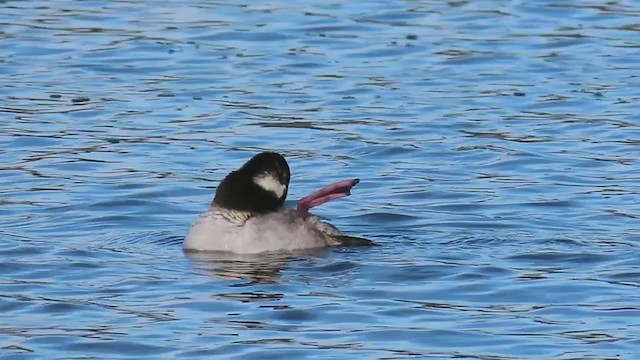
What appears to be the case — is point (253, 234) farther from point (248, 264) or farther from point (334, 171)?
point (334, 171)

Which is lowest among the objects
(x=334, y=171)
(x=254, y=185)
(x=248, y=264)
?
(x=334, y=171)

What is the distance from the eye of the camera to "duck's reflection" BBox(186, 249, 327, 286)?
1234 centimetres

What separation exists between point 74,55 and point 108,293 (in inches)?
373

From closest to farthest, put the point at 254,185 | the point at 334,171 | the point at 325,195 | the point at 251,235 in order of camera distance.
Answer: the point at 251,235, the point at 254,185, the point at 325,195, the point at 334,171

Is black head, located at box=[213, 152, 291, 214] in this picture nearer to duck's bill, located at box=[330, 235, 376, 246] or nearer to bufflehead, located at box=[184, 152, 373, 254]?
bufflehead, located at box=[184, 152, 373, 254]

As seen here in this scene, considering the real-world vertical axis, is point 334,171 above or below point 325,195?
below

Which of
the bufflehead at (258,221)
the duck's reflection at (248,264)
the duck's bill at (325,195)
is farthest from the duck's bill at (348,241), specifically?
the duck's bill at (325,195)

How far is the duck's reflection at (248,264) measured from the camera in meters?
12.3

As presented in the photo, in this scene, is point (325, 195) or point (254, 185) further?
point (325, 195)

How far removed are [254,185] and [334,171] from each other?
2.62 m

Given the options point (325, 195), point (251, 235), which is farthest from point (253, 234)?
point (325, 195)

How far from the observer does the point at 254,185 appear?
13.3m

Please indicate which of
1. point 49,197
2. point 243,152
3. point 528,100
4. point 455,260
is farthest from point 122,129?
point 455,260

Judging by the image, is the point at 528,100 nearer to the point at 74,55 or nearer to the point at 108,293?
the point at 74,55
